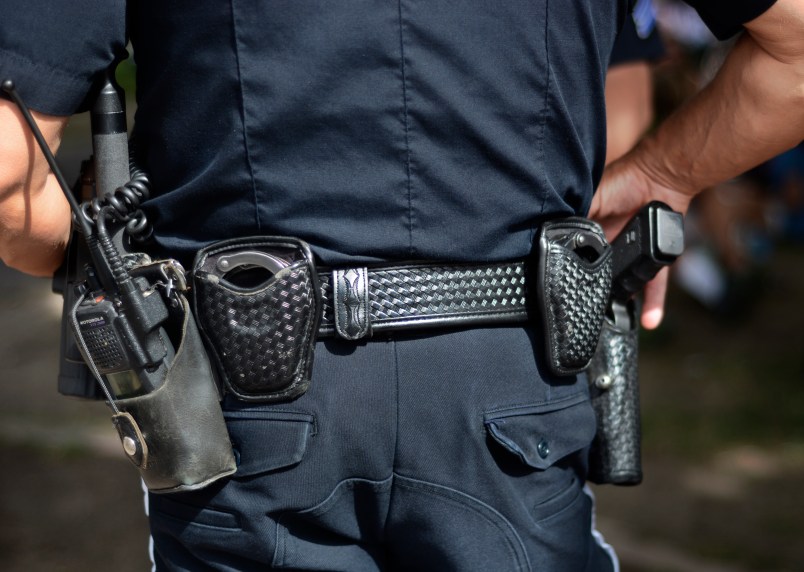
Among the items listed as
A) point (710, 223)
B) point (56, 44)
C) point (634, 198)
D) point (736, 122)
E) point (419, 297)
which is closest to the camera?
point (56, 44)

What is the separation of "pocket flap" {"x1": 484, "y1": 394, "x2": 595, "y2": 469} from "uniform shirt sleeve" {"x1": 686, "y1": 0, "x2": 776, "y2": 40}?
0.65 m

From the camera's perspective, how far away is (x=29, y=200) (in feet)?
4.74

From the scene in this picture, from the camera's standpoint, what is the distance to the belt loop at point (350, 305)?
1398 mm

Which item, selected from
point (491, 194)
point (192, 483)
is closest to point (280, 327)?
point (192, 483)

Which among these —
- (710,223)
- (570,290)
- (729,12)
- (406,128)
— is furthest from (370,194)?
(710,223)

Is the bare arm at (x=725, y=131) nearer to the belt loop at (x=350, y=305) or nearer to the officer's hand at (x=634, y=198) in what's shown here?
the officer's hand at (x=634, y=198)

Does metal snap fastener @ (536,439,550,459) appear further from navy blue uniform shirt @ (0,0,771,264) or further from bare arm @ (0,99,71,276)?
bare arm @ (0,99,71,276)

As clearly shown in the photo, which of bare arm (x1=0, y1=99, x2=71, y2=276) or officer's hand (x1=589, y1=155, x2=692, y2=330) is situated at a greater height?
bare arm (x1=0, y1=99, x2=71, y2=276)

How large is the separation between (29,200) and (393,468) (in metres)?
0.68

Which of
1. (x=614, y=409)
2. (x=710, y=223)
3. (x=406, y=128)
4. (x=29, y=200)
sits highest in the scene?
(x=406, y=128)

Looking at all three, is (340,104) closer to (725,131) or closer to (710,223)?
(725,131)

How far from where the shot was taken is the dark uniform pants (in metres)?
1.41

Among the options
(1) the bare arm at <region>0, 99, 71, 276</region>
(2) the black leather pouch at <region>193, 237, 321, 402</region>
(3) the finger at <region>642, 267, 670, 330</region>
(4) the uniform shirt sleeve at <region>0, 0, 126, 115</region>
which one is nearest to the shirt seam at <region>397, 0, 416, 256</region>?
(2) the black leather pouch at <region>193, 237, 321, 402</region>

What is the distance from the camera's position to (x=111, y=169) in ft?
4.87
